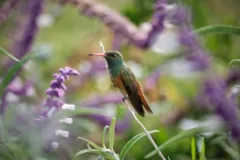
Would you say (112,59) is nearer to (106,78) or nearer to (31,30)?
(31,30)

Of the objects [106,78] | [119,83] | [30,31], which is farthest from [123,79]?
[106,78]

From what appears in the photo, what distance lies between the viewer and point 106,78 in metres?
1.55

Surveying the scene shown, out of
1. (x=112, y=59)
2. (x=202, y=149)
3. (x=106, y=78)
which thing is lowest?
(x=202, y=149)

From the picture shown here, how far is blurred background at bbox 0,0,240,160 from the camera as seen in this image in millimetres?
712

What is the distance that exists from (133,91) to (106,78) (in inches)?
33.5

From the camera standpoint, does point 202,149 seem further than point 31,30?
No

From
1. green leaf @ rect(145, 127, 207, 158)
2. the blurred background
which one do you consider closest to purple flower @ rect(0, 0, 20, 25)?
the blurred background

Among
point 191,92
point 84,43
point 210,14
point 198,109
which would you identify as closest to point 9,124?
point 198,109

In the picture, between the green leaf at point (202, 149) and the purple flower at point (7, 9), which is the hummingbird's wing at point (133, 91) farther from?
the purple flower at point (7, 9)

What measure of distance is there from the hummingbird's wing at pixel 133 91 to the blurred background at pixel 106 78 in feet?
0.08

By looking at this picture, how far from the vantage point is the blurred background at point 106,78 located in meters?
0.71

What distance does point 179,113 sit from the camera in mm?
1390

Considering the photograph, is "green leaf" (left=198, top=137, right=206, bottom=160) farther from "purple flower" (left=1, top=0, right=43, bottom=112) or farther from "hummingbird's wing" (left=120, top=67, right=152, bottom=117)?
"purple flower" (left=1, top=0, right=43, bottom=112)

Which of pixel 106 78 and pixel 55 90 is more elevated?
pixel 106 78
